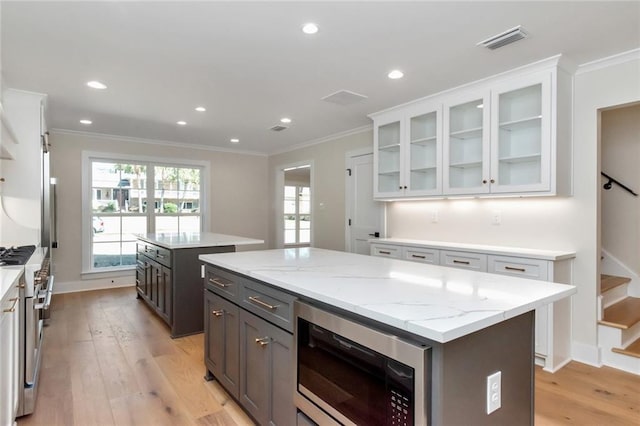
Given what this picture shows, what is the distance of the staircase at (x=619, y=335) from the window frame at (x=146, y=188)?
5698 mm

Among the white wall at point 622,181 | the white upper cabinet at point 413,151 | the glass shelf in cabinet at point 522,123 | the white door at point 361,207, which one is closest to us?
the glass shelf in cabinet at point 522,123

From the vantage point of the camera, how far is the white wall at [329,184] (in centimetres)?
538

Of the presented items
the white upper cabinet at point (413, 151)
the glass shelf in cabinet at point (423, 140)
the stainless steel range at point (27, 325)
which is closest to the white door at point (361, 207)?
the white upper cabinet at point (413, 151)

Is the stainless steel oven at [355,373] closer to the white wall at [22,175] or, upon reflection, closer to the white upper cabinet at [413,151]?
the white upper cabinet at [413,151]

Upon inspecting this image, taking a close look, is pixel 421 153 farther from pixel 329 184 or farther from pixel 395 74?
pixel 329 184

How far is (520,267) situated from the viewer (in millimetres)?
2846

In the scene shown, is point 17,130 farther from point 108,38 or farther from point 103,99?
point 108,38

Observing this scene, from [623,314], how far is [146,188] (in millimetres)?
6386

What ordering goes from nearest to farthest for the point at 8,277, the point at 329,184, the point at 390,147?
the point at 8,277, the point at 390,147, the point at 329,184

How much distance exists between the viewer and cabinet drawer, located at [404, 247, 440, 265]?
3.48 meters

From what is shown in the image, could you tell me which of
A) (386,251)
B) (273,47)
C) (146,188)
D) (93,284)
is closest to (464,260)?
(386,251)

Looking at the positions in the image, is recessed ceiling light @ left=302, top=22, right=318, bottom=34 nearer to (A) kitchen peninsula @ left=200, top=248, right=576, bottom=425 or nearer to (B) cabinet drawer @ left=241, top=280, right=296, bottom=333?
(A) kitchen peninsula @ left=200, top=248, right=576, bottom=425

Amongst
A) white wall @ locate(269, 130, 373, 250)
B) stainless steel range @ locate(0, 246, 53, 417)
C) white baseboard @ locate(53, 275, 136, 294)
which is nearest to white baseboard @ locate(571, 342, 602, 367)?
white wall @ locate(269, 130, 373, 250)

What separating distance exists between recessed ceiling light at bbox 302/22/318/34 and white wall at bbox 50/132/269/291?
4.50m
